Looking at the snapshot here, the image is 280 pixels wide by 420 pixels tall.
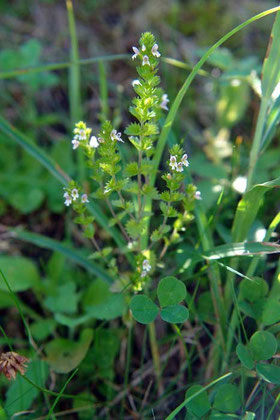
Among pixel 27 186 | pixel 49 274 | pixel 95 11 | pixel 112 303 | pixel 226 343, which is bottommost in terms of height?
pixel 226 343

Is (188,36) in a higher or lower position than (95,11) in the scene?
lower

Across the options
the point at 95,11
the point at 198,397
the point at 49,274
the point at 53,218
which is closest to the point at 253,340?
the point at 198,397

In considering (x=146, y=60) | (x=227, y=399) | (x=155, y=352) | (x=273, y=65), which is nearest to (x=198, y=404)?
(x=227, y=399)

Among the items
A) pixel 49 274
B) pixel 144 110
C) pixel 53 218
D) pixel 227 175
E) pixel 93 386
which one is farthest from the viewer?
pixel 53 218

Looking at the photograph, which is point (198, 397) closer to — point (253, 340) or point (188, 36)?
point (253, 340)

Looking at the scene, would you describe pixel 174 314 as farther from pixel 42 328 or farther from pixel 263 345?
pixel 42 328

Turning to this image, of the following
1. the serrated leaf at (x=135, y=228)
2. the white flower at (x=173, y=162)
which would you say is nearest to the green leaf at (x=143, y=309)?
the serrated leaf at (x=135, y=228)
